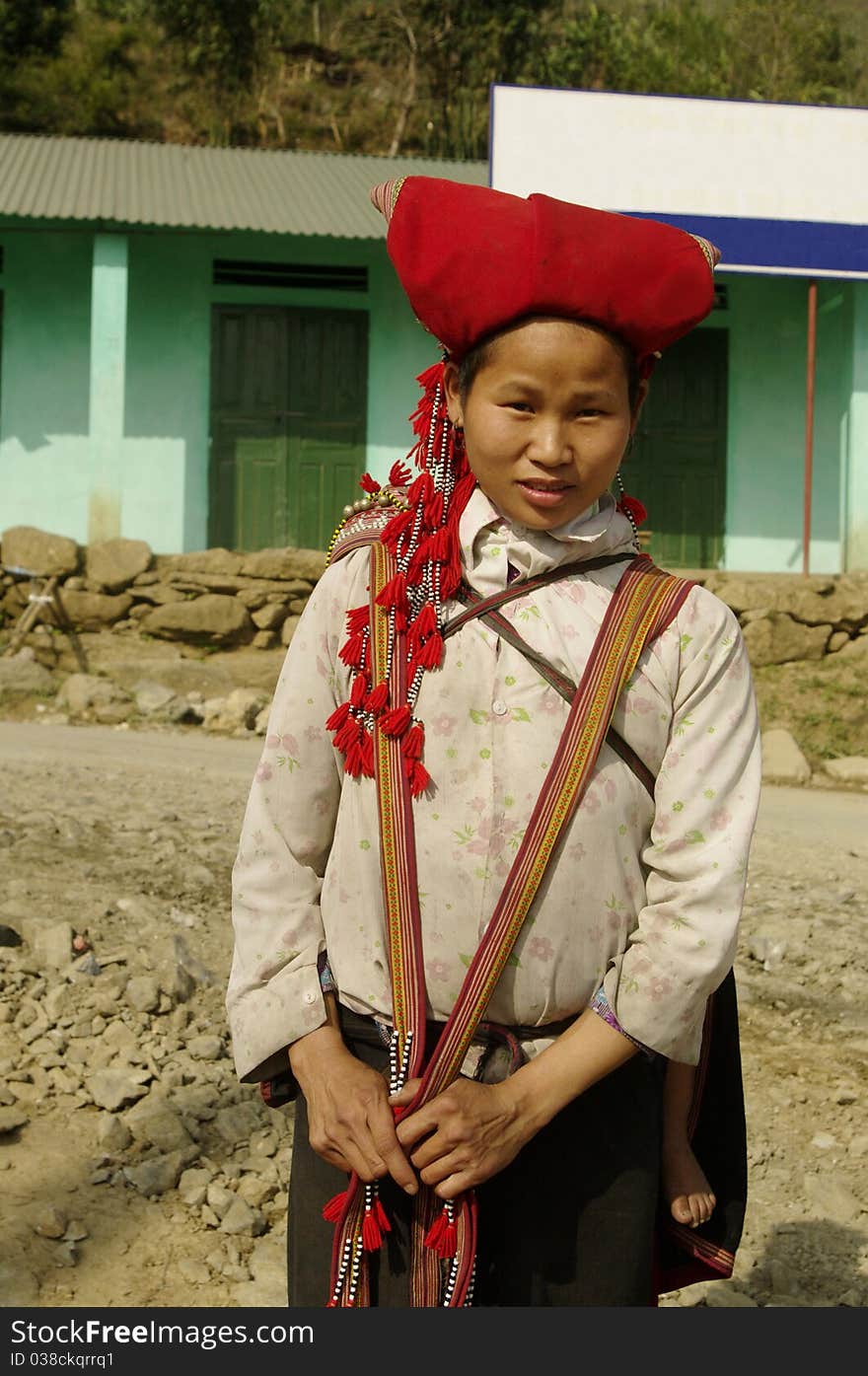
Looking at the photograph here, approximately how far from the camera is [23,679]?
8.83 meters

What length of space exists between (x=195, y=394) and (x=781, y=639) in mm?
5239

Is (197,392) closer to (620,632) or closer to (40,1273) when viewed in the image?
(40,1273)

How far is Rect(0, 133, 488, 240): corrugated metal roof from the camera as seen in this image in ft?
33.1

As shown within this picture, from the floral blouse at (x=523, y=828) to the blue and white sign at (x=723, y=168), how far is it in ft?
30.9

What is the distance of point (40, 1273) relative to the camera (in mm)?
2549

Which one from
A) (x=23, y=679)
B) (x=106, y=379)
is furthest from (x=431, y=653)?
(x=106, y=379)

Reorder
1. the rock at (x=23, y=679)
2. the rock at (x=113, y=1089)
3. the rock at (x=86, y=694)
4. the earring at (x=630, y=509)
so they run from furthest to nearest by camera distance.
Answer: the rock at (x=23, y=679), the rock at (x=86, y=694), the rock at (x=113, y=1089), the earring at (x=630, y=509)

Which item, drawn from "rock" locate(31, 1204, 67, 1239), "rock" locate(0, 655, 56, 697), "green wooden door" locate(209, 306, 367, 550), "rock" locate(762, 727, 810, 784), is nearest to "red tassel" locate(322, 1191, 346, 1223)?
"rock" locate(31, 1204, 67, 1239)

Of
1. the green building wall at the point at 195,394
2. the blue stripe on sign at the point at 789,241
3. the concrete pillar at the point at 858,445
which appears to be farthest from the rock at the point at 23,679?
the concrete pillar at the point at 858,445

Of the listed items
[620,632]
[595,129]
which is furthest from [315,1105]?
[595,129]

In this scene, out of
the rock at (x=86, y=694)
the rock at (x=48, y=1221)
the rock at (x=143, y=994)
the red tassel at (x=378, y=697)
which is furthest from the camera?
the rock at (x=86, y=694)

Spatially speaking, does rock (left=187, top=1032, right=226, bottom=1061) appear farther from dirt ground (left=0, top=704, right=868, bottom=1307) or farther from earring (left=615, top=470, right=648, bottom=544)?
earring (left=615, top=470, right=648, bottom=544)

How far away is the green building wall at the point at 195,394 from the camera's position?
1078cm

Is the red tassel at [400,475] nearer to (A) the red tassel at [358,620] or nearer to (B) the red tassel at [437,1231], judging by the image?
(A) the red tassel at [358,620]
